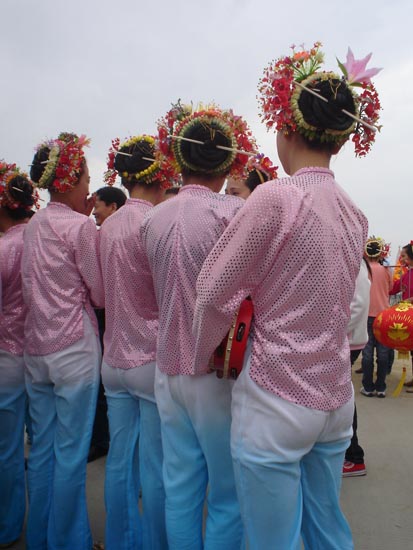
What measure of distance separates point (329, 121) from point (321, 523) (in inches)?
52.1

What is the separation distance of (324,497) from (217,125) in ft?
4.85

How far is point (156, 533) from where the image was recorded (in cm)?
224

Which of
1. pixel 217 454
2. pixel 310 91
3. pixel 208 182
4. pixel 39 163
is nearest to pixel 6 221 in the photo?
pixel 39 163

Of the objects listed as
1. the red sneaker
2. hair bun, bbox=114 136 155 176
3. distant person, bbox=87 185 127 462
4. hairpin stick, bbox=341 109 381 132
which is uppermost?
hairpin stick, bbox=341 109 381 132

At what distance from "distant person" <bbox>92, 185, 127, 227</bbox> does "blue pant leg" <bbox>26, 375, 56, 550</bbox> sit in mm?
2065

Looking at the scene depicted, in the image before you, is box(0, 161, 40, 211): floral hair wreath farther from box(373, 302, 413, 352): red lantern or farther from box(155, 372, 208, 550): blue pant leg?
box(373, 302, 413, 352): red lantern

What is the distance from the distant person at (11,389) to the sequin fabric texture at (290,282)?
1.57 metres

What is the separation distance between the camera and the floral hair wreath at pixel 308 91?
5.54ft

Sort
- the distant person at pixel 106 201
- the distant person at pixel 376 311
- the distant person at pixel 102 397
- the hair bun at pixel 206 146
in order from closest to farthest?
1. the hair bun at pixel 206 146
2. the distant person at pixel 102 397
3. the distant person at pixel 106 201
4. the distant person at pixel 376 311

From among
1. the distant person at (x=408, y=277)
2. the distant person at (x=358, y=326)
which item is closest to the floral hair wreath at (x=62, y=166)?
the distant person at (x=358, y=326)

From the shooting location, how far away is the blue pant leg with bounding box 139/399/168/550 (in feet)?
7.36

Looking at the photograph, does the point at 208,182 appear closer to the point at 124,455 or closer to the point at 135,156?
the point at 135,156

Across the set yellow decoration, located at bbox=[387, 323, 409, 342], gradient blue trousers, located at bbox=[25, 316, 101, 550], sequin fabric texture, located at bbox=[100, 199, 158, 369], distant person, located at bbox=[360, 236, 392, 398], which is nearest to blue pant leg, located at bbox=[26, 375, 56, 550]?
gradient blue trousers, located at bbox=[25, 316, 101, 550]

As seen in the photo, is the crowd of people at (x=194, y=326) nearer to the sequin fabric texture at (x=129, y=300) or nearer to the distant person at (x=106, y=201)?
the sequin fabric texture at (x=129, y=300)
